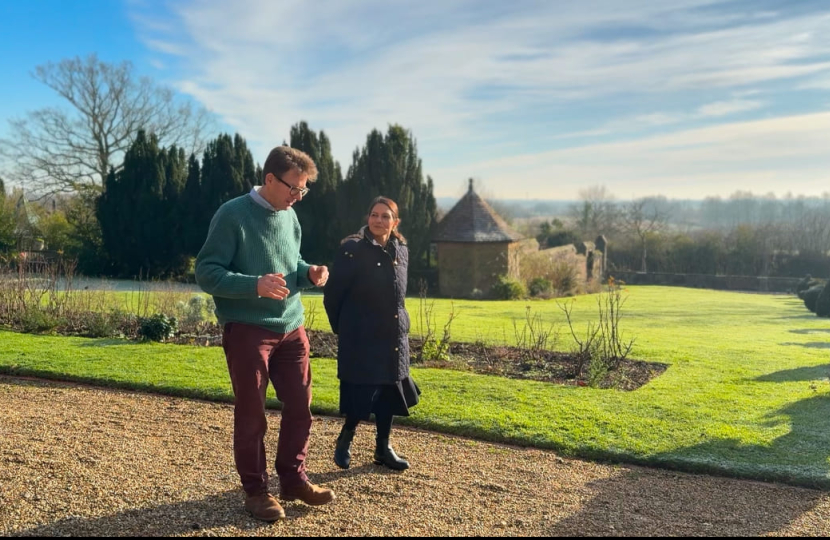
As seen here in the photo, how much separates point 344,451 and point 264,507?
110cm

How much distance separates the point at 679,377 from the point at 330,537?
5.99 meters

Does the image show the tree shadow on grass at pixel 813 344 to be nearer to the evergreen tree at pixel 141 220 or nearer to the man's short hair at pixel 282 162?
the man's short hair at pixel 282 162

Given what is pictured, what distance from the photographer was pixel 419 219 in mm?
26828

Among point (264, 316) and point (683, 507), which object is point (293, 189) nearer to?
point (264, 316)

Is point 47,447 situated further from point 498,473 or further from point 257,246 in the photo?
point 498,473

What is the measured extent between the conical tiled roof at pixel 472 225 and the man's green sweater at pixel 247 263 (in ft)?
69.7

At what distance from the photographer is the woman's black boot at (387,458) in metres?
4.48

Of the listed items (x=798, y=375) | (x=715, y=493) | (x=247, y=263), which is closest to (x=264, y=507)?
(x=247, y=263)

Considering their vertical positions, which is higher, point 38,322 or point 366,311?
point 366,311

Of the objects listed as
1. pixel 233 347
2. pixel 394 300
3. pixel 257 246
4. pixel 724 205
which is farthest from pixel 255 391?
pixel 724 205

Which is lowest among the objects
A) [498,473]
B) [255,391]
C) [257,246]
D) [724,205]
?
[498,473]

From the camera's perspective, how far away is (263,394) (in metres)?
3.54

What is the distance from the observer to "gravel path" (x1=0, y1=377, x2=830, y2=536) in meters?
3.51

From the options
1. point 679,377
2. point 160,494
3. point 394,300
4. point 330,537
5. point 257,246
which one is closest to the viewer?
point 330,537
